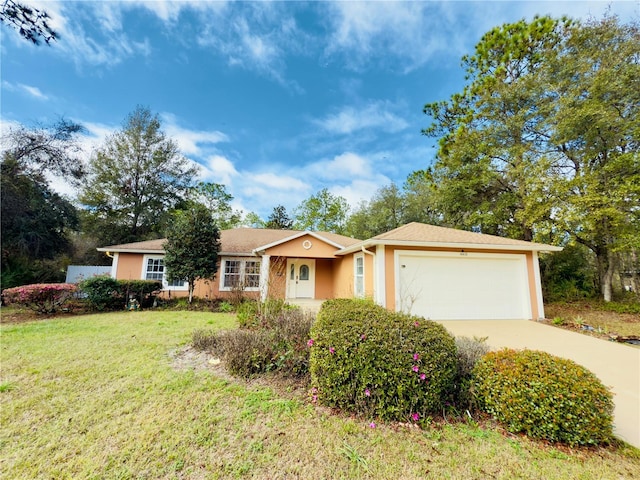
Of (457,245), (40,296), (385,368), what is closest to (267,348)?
(385,368)

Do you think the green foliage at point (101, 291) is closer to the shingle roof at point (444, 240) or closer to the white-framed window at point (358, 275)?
the white-framed window at point (358, 275)

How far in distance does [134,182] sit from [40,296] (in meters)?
15.2

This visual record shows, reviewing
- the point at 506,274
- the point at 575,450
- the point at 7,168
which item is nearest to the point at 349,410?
the point at 575,450

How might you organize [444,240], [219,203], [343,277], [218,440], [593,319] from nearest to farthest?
[218,440], [444,240], [593,319], [343,277], [219,203]

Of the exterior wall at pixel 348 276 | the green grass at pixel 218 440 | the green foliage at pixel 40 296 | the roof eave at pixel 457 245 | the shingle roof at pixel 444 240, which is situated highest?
the shingle roof at pixel 444 240

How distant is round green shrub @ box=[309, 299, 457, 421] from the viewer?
115 inches

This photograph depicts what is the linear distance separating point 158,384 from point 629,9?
21.8m

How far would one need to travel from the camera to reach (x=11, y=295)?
8.25m

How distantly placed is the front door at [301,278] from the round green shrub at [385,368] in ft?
34.8

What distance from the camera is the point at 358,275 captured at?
10797 mm

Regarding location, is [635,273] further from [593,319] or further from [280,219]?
[280,219]

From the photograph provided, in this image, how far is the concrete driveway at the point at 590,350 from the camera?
3248 millimetres

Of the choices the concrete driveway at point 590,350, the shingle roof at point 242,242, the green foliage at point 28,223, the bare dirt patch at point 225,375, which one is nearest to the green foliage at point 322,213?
the shingle roof at point 242,242

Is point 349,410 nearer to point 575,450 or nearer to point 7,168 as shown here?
point 575,450
